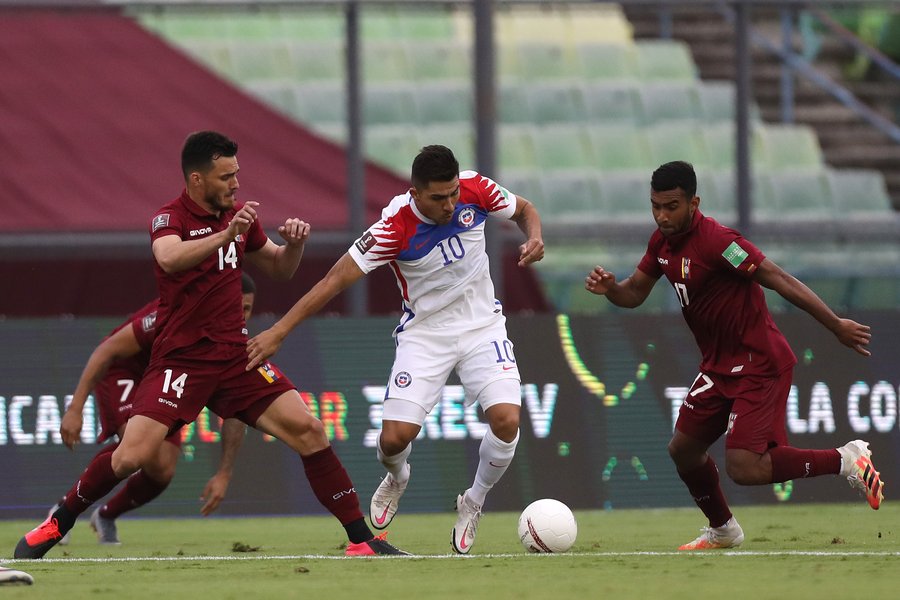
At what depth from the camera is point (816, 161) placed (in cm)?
2055

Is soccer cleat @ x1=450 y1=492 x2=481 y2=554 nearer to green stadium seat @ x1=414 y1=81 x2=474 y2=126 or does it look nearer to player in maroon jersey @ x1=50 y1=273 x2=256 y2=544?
player in maroon jersey @ x1=50 y1=273 x2=256 y2=544

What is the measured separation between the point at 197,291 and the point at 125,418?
2.19 metres

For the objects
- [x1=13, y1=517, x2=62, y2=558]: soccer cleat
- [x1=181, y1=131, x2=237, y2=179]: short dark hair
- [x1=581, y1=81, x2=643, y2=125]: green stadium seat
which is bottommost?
[x1=13, y1=517, x2=62, y2=558]: soccer cleat

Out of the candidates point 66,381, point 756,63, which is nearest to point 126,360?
point 66,381

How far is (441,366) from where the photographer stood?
9016 millimetres

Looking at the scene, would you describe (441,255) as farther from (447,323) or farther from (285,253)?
(285,253)

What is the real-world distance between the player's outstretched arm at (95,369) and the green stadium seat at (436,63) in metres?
11.4

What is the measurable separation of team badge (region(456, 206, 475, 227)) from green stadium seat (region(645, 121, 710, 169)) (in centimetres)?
1127

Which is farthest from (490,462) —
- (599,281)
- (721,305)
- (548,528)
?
(721,305)

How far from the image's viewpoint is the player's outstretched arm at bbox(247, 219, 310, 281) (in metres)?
8.48

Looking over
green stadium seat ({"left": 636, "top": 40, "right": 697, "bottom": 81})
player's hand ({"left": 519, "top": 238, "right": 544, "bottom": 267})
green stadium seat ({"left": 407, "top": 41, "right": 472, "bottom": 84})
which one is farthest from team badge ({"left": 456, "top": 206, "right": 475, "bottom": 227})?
green stadium seat ({"left": 636, "top": 40, "right": 697, "bottom": 81})

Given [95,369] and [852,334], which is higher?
[852,334]

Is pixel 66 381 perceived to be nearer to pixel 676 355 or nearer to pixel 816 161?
pixel 676 355

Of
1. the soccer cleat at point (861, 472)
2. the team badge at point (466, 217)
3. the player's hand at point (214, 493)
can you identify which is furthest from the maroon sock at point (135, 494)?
the soccer cleat at point (861, 472)
